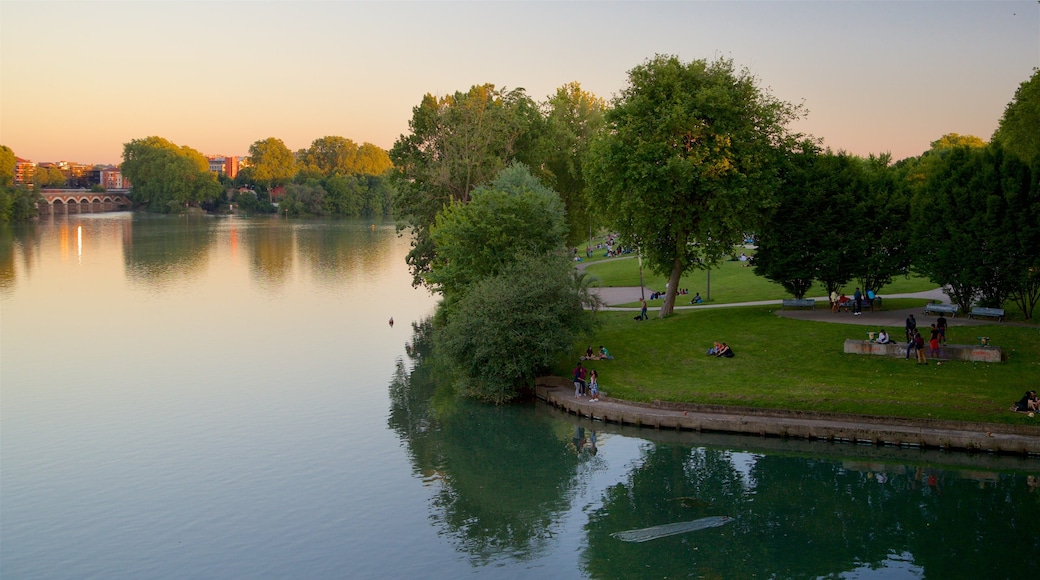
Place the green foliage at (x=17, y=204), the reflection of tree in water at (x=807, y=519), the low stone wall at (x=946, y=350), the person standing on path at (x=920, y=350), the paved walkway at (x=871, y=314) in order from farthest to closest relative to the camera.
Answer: the green foliage at (x=17, y=204), the paved walkway at (x=871, y=314), the person standing on path at (x=920, y=350), the low stone wall at (x=946, y=350), the reflection of tree in water at (x=807, y=519)

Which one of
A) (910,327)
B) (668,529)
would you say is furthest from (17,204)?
(668,529)

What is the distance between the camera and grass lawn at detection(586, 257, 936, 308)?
186 feet

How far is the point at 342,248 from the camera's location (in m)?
128

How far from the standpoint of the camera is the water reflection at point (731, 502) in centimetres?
2455

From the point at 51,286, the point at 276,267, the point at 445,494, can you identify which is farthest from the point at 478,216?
the point at 276,267

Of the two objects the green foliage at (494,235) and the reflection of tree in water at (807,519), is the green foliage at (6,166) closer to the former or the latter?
the green foliage at (494,235)

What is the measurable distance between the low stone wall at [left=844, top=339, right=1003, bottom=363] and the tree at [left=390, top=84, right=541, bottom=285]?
122 ft

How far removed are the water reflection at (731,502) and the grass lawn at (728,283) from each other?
705 inches

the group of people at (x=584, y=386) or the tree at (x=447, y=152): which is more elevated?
the tree at (x=447, y=152)

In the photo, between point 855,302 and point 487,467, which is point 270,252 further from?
point 487,467

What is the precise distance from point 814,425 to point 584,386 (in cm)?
1011

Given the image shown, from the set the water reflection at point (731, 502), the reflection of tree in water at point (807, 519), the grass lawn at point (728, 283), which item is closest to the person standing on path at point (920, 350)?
the water reflection at point (731, 502)

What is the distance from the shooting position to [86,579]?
24.3 m

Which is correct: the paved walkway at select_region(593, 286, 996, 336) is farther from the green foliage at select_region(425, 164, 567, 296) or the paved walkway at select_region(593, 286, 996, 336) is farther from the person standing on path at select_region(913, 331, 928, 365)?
the green foliage at select_region(425, 164, 567, 296)
